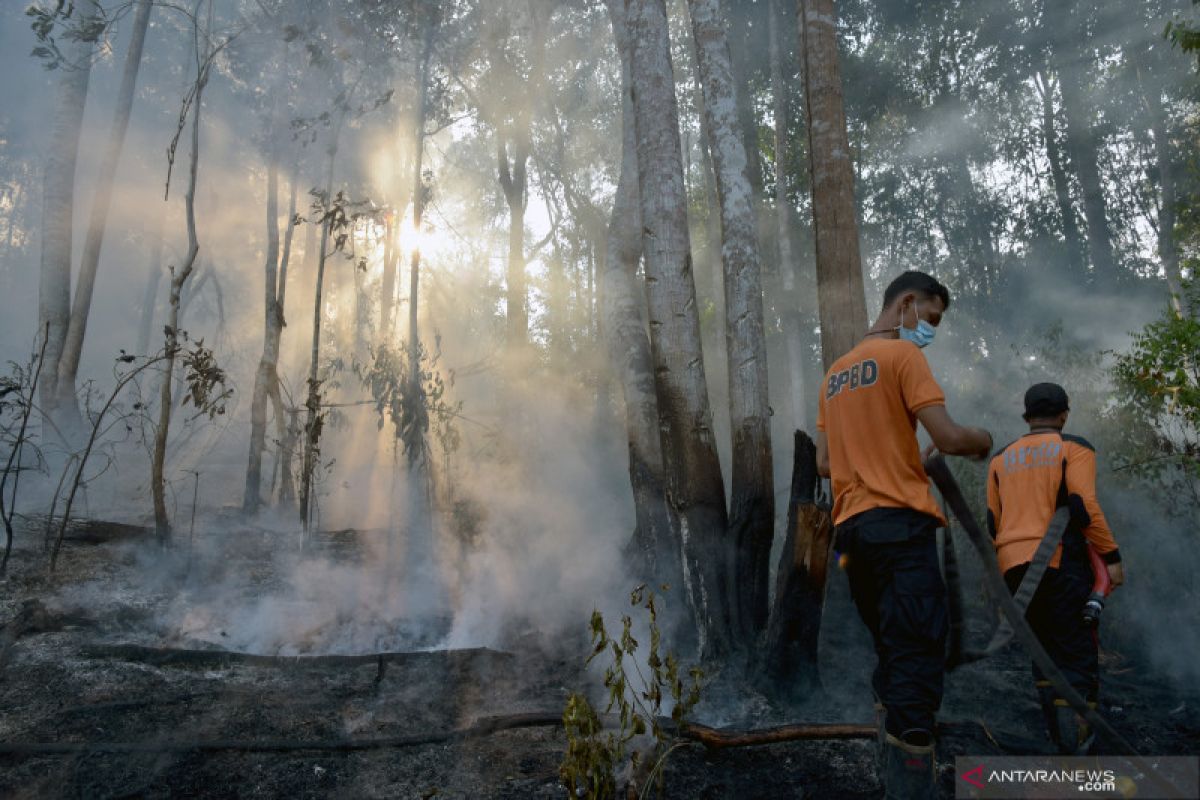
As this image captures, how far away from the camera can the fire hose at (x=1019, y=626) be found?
2.14 meters

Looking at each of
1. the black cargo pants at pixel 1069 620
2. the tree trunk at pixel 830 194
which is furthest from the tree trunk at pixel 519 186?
the black cargo pants at pixel 1069 620

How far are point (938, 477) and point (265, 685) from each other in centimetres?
418

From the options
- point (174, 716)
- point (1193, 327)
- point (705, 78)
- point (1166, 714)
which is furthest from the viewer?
point (705, 78)

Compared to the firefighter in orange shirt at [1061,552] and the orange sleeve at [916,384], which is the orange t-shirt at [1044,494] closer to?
the firefighter in orange shirt at [1061,552]

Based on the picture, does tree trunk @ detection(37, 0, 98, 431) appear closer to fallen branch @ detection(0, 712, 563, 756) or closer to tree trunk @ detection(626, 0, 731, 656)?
fallen branch @ detection(0, 712, 563, 756)

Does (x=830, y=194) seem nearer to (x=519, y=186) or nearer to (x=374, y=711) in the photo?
(x=374, y=711)

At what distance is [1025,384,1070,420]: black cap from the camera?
381cm

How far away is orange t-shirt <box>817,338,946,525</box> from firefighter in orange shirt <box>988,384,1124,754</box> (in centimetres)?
119

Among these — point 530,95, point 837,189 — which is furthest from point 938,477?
point 530,95

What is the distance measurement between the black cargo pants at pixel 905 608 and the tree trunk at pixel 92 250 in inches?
385

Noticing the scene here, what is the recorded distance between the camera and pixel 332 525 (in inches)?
446

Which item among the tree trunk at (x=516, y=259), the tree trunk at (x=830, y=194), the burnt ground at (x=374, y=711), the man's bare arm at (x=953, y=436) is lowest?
the burnt ground at (x=374, y=711)

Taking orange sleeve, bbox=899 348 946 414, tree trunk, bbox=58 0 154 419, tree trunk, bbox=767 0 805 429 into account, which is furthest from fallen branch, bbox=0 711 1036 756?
tree trunk, bbox=767 0 805 429

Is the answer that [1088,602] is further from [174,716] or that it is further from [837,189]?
[174,716]
